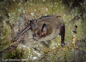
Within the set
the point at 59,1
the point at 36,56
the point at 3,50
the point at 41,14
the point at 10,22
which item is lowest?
the point at 36,56

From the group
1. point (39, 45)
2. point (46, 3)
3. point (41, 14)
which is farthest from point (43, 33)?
point (46, 3)

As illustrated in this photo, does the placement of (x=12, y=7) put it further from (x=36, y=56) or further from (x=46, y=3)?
(x=36, y=56)

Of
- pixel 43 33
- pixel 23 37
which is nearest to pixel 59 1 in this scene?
pixel 43 33

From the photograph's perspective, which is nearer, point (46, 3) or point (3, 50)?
point (3, 50)

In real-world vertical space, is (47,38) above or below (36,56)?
above

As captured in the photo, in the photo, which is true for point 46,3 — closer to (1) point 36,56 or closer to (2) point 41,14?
(2) point 41,14

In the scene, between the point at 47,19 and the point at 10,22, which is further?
the point at 47,19
